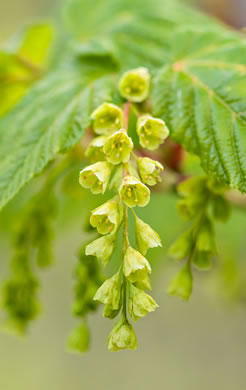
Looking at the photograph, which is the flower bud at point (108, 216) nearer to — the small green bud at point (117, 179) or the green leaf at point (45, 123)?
the small green bud at point (117, 179)

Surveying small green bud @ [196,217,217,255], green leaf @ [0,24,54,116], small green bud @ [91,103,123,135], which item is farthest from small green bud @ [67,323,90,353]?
green leaf @ [0,24,54,116]

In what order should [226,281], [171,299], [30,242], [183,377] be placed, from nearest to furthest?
[30,242]
[226,281]
[171,299]
[183,377]

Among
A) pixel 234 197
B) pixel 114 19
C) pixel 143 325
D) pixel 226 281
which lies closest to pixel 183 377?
pixel 143 325

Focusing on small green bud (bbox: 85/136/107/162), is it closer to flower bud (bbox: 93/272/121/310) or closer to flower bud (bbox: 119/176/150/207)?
flower bud (bbox: 119/176/150/207)

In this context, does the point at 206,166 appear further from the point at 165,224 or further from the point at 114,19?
the point at 165,224

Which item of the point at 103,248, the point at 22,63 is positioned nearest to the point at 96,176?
the point at 103,248

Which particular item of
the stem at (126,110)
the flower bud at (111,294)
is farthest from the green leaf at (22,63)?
the flower bud at (111,294)
